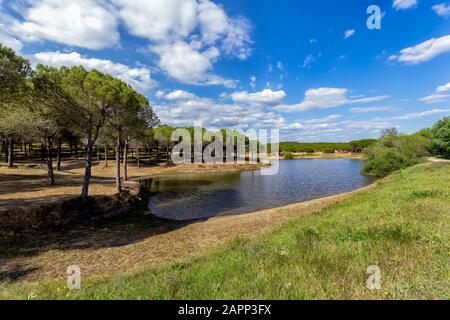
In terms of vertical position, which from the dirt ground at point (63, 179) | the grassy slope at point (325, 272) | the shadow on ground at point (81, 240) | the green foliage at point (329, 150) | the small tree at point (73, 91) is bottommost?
the shadow on ground at point (81, 240)

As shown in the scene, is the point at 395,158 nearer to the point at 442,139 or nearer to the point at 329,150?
the point at 442,139

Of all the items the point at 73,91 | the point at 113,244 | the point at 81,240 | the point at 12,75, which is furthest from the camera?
the point at 73,91

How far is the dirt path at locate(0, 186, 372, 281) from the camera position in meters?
9.59

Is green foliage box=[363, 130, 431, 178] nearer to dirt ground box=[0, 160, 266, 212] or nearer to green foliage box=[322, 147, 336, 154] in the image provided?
dirt ground box=[0, 160, 266, 212]

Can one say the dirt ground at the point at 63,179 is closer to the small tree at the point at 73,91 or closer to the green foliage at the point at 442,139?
the small tree at the point at 73,91

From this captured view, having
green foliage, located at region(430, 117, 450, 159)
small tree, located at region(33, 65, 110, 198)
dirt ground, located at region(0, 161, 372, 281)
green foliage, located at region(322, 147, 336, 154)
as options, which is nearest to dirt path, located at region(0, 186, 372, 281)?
dirt ground, located at region(0, 161, 372, 281)

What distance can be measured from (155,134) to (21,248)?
5605cm

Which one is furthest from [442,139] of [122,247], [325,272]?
[122,247]

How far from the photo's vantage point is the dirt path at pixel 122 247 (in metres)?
9.59

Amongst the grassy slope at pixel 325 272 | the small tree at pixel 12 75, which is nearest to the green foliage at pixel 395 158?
the grassy slope at pixel 325 272

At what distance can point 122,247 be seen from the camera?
12.4 m

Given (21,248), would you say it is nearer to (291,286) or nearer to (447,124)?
(291,286)
